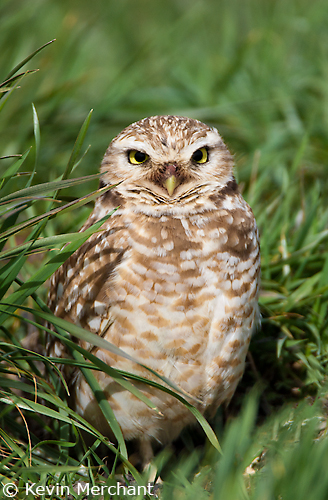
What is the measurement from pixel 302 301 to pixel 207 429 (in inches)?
43.7

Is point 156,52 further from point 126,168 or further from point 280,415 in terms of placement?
point 280,415

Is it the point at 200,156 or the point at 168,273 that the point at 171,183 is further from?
the point at 168,273

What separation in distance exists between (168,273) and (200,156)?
550 mm

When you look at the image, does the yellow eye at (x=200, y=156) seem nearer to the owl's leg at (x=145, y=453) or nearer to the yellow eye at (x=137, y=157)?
the yellow eye at (x=137, y=157)

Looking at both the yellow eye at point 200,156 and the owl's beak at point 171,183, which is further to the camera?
the yellow eye at point 200,156

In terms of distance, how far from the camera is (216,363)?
7.29ft

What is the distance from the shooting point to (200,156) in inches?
89.4

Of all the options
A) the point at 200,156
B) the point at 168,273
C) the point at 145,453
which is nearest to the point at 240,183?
the point at 200,156

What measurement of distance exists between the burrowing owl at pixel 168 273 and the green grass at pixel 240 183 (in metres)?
0.22

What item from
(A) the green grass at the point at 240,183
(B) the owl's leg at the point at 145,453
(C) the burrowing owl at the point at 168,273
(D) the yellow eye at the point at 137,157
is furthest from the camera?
(B) the owl's leg at the point at 145,453

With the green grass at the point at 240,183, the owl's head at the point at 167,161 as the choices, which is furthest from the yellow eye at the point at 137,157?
the green grass at the point at 240,183

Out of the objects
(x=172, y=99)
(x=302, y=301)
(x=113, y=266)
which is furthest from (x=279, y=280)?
(x=172, y=99)

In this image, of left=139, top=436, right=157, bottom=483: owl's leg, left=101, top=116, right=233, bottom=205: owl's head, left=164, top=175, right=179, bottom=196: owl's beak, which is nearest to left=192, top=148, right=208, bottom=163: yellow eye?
left=101, top=116, right=233, bottom=205: owl's head

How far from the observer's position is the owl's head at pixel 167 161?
2174 mm
